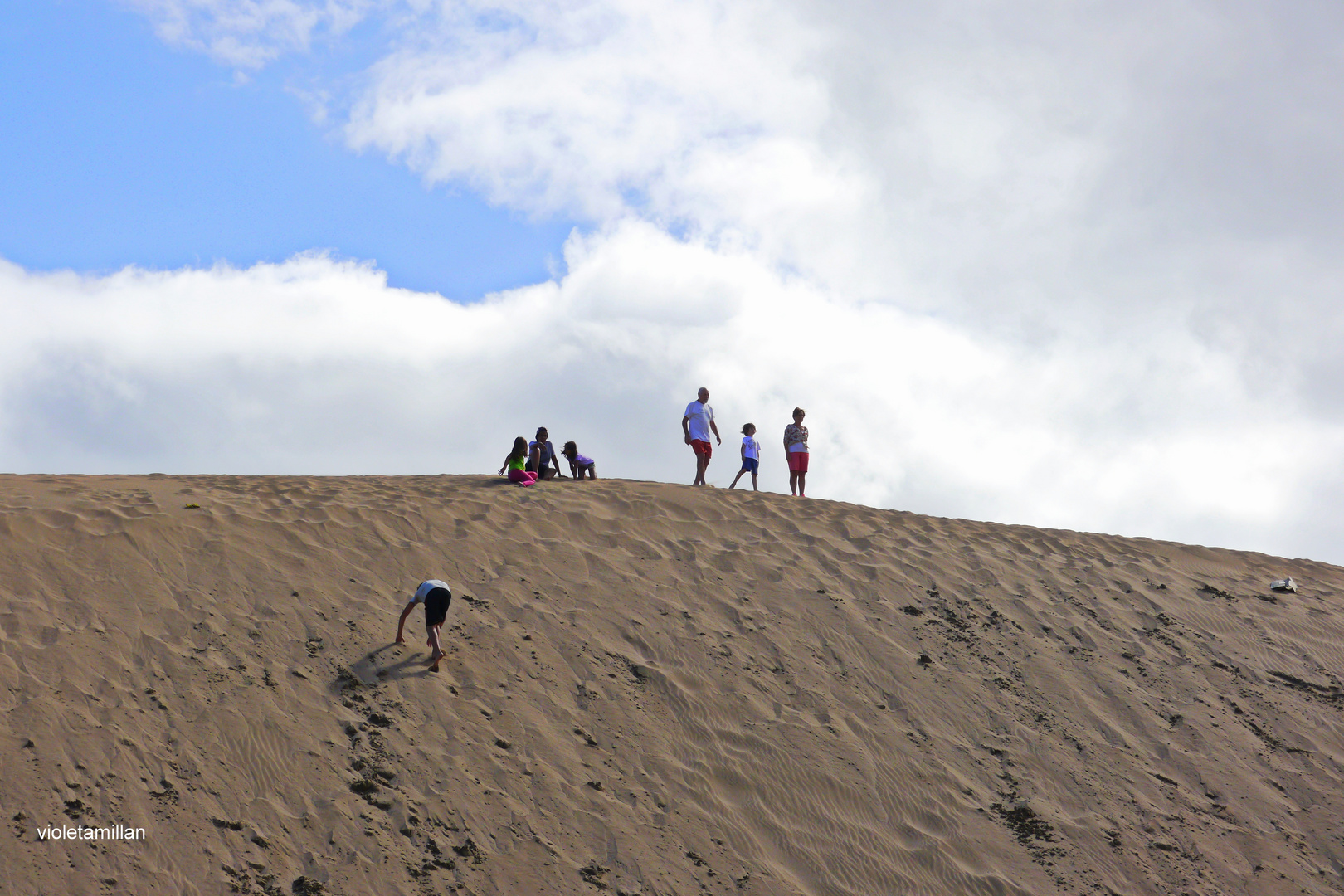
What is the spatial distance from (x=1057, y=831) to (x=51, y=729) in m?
7.52

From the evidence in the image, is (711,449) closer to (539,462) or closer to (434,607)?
(539,462)

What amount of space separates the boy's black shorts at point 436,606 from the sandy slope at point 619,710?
1.55ft

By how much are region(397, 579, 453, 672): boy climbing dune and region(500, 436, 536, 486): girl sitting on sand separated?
4480mm

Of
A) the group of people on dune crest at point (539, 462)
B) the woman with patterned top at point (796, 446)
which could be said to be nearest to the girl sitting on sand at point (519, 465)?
the group of people on dune crest at point (539, 462)

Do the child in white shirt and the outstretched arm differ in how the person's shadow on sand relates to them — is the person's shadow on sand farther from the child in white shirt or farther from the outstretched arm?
the child in white shirt

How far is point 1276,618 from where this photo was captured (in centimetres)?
1121

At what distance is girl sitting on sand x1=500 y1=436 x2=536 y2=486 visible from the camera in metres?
12.6

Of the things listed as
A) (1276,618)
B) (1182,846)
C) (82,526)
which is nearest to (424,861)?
(82,526)

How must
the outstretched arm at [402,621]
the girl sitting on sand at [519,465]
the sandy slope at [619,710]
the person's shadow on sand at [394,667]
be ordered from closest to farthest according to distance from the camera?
the sandy slope at [619,710] < the person's shadow on sand at [394,667] < the outstretched arm at [402,621] < the girl sitting on sand at [519,465]

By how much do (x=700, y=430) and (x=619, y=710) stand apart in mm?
6338

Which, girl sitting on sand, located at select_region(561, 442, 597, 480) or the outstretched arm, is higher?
girl sitting on sand, located at select_region(561, 442, 597, 480)

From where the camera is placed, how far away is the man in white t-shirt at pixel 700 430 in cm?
1386

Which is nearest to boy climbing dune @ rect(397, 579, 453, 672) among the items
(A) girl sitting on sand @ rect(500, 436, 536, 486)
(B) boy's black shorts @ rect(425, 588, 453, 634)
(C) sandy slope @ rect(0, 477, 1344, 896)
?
(B) boy's black shorts @ rect(425, 588, 453, 634)

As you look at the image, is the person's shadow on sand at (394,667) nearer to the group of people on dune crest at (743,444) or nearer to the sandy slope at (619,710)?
the sandy slope at (619,710)
